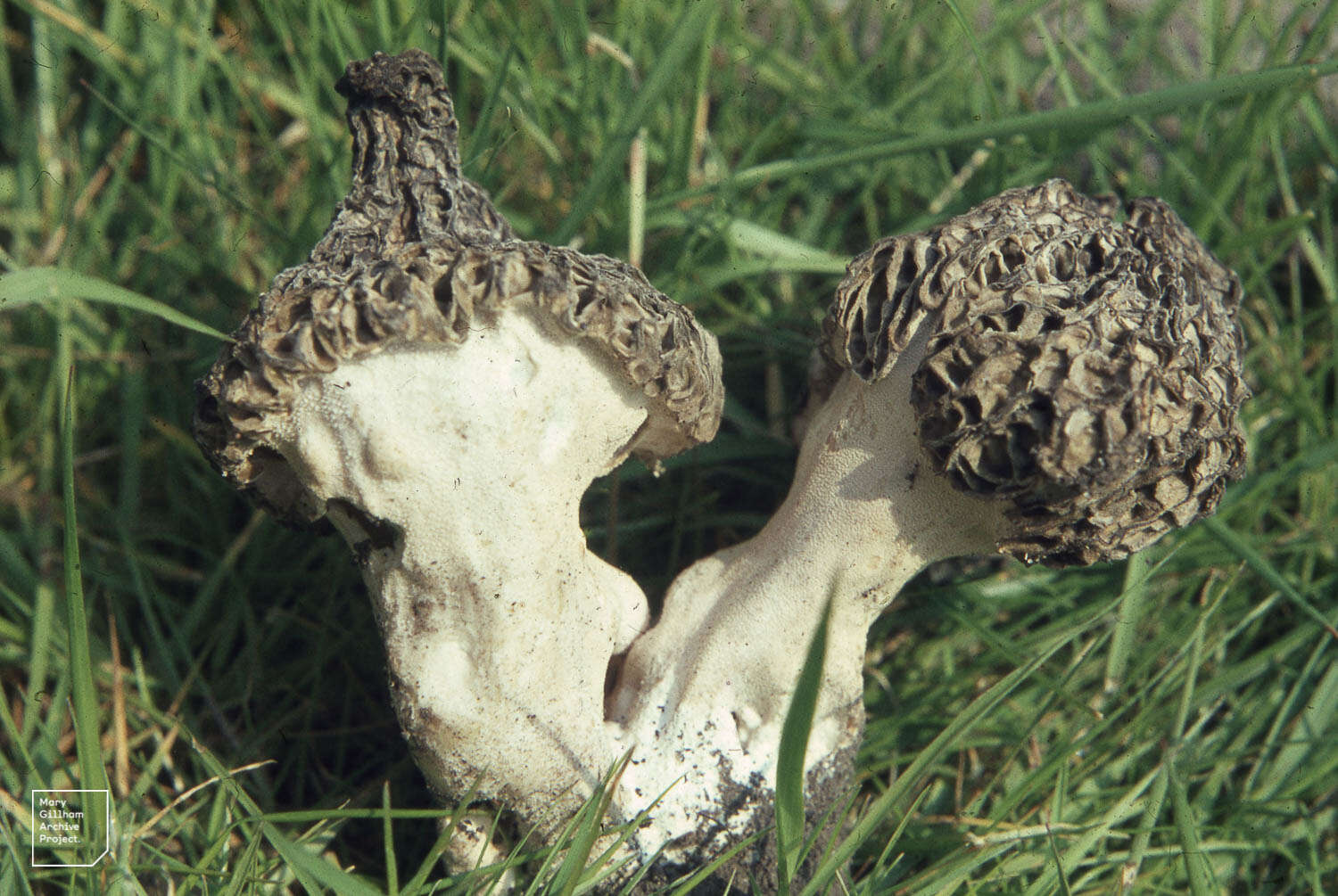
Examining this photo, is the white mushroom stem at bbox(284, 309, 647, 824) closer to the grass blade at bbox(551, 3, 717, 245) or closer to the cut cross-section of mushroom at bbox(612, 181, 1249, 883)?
the cut cross-section of mushroom at bbox(612, 181, 1249, 883)

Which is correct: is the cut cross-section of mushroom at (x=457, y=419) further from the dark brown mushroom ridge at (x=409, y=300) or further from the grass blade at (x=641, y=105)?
the grass blade at (x=641, y=105)

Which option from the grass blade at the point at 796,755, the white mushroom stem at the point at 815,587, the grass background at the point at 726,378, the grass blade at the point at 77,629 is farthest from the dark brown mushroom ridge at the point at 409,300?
the grass blade at the point at 796,755

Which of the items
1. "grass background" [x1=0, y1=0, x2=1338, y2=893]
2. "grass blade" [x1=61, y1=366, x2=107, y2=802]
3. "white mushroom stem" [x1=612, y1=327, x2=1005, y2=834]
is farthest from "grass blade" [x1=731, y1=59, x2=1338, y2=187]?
"grass blade" [x1=61, y1=366, x2=107, y2=802]

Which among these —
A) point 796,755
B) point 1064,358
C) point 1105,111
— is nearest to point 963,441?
Result: point 1064,358

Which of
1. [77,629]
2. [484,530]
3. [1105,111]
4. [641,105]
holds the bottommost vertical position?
[77,629]

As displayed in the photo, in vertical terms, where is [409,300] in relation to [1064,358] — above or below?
above

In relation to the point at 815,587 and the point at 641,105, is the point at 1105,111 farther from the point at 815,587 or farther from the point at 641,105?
the point at 815,587

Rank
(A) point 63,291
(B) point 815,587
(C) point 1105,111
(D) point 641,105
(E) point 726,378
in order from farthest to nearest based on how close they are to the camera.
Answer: (E) point 726,378 → (D) point 641,105 → (C) point 1105,111 → (B) point 815,587 → (A) point 63,291
